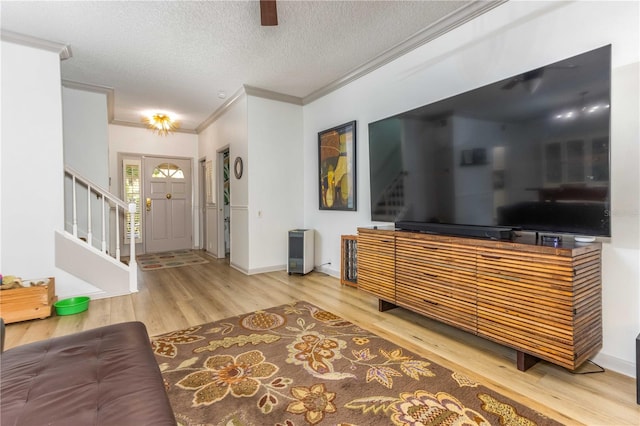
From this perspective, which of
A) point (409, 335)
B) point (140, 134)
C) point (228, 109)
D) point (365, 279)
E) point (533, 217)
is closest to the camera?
point (533, 217)

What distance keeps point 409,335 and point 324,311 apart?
84 centimetres

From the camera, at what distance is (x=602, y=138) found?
156 centimetres

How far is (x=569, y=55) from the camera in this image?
1.94 m

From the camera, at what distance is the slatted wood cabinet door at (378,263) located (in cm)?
259

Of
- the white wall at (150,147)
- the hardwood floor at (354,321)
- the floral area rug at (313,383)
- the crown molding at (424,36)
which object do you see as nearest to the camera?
the floral area rug at (313,383)

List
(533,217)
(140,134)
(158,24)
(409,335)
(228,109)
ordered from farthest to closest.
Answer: (140,134) < (228,109) < (158,24) < (409,335) < (533,217)

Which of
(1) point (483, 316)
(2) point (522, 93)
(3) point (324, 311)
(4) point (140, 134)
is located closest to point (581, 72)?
(2) point (522, 93)

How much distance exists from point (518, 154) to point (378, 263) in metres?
1.39

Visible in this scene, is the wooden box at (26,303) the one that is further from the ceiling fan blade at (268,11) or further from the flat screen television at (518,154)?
the flat screen television at (518,154)

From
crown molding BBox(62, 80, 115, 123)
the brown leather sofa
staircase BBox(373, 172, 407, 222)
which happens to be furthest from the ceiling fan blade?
crown molding BBox(62, 80, 115, 123)

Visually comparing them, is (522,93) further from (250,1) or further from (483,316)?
(250,1)

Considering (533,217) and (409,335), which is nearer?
(533,217)

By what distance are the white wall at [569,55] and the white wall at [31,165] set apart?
137 inches

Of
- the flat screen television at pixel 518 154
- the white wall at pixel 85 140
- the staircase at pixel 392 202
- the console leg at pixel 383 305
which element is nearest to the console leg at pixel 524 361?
the flat screen television at pixel 518 154
